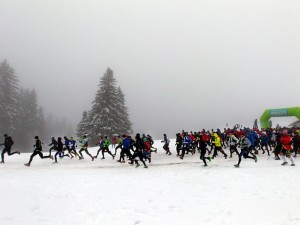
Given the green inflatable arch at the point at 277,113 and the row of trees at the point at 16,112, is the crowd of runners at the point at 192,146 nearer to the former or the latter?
the green inflatable arch at the point at 277,113

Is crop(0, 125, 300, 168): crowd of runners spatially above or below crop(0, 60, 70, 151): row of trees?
below

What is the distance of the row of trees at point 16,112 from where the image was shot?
44.3 meters

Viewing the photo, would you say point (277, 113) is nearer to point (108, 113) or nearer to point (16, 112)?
point (108, 113)

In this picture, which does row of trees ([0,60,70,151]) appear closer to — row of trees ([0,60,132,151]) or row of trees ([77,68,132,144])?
row of trees ([0,60,132,151])

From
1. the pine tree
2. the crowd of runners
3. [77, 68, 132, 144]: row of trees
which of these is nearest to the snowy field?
the crowd of runners

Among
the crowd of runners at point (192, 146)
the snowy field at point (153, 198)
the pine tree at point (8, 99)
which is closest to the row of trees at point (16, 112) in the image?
the pine tree at point (8, 99)

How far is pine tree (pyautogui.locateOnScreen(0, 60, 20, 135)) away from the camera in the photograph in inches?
1731

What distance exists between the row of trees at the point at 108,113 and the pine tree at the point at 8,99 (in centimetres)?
1249

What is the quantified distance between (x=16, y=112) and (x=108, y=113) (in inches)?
738

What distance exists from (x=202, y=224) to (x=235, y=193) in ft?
10.4

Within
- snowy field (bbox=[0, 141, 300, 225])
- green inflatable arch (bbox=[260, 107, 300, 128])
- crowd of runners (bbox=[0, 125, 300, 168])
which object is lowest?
snowy field (bbox=[0, 141, 300, 225])

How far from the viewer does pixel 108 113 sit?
40.5 m

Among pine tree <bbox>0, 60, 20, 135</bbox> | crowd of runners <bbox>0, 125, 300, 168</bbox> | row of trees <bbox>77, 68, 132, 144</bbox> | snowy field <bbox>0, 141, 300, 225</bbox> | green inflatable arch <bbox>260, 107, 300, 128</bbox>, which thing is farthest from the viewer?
pine tree <bbox>0, 60, 20, 135</bbox>

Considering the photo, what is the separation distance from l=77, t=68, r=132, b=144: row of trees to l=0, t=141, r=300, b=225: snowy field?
25.7 metres
